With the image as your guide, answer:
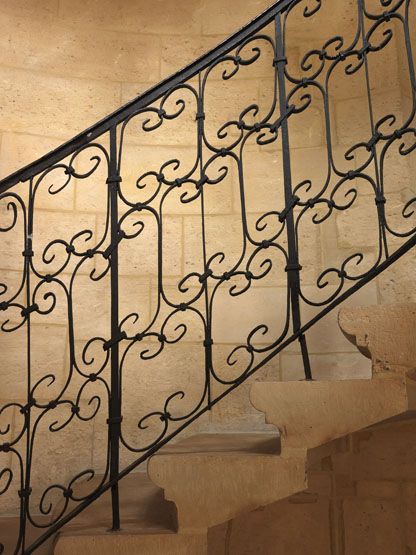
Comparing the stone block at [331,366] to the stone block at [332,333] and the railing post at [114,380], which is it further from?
the railing post at [114,380]

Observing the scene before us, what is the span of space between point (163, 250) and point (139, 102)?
1454 millimetres

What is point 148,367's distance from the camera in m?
3.48

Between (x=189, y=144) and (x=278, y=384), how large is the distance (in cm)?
233

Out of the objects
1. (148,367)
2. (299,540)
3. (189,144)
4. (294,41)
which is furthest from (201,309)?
(294,41)

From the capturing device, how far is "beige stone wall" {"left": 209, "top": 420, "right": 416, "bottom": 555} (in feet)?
9.83

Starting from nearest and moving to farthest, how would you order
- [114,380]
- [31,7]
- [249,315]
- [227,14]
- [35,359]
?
[114,380] < [35,359] < [249,315] < [31,7] < [227,14]

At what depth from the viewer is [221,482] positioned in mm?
1918

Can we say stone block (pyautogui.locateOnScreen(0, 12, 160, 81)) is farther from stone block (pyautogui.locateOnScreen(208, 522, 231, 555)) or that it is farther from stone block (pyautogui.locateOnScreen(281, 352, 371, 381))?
stone block (pyautogui.locateOnScreen(208, 522, 231, 555))

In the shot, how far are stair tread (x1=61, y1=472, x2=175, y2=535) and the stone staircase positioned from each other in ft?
0.15

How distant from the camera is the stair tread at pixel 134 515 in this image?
78.2 inches

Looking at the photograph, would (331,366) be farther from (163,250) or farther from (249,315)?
(163,250)

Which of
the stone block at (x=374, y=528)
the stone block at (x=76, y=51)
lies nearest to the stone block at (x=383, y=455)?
the stone block at (x=374, y=528)

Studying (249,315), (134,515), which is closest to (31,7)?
(249,315)

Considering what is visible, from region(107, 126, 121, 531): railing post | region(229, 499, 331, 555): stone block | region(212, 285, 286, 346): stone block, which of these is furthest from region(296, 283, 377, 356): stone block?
region(107, 126, 121, 531): railing post
